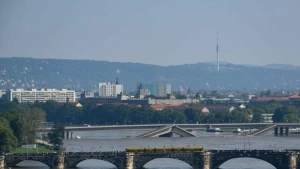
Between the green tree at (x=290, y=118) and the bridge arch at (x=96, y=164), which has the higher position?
the green tree at (x=290, y=118)

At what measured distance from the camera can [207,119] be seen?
326 ft

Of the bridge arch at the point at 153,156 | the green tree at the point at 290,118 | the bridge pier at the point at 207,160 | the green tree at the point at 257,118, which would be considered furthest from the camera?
the green tree at the point at 257,118

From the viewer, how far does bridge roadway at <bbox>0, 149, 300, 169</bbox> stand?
163ft

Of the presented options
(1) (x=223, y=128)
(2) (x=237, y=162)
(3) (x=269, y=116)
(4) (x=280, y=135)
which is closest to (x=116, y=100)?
(3) (x=269, y=116)

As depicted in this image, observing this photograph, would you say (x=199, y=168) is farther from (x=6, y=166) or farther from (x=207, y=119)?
(x=207, y=119)

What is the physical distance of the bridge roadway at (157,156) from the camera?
49594 mm

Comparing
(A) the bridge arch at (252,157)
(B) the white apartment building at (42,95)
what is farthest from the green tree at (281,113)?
(A) the bridge arch at (252,157)

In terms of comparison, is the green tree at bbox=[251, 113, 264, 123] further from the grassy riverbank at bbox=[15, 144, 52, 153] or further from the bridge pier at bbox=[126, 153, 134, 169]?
the bridge pier at bbox=[126, 153, 134, 169]

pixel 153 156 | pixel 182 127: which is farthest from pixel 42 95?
pixel 153 156

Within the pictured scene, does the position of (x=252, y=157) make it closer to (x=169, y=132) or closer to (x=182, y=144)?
(x=182, y=144)

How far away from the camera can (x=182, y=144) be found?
66125 millimetres

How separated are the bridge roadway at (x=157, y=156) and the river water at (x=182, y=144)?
2.68 ft

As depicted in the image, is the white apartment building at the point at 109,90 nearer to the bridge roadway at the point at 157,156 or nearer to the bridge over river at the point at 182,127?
the bridge over river at the point at 182,127

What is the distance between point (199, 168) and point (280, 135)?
3546 cm
